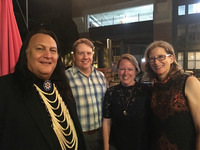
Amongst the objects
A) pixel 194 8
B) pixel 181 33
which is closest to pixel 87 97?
pixel 181 33

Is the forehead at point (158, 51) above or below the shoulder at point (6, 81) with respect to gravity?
above

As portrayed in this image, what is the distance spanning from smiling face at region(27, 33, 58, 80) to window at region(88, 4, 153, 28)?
26.6ft

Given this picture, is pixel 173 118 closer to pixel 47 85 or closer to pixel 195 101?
pixel 195 101

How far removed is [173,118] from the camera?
4.11 ft

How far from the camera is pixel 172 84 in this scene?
4.33ft

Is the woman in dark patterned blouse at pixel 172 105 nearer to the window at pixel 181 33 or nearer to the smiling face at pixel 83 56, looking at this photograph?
the smiling face at pixel 83 56

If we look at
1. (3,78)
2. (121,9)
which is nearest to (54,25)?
(121,9)

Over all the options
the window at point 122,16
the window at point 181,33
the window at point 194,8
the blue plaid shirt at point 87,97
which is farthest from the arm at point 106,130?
the window at point 122,16

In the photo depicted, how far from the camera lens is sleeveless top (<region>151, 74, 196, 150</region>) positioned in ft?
4.04

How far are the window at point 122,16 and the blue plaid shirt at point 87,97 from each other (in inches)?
299

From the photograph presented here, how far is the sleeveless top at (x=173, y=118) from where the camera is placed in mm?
Result: 1232

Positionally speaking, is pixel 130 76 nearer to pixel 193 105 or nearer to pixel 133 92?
pixel 133 92

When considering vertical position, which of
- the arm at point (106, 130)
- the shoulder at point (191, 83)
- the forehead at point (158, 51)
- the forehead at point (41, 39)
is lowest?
the arm at point (106, 130)

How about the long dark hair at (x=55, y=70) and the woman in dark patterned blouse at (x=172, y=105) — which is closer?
the long dark hair at (x=55, y=70)
